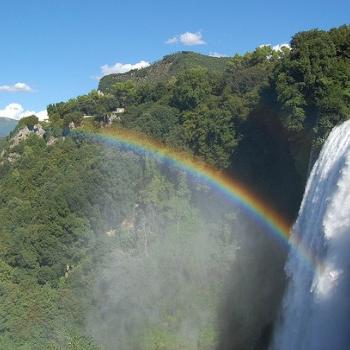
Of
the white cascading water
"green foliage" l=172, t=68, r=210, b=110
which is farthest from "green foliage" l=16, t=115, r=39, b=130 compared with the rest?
the white cascading water

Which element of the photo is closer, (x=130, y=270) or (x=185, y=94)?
(x=130, y=270)

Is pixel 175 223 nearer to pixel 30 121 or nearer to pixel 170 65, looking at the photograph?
pixel 30 121

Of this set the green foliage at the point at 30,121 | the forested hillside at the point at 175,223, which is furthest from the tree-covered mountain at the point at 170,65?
the forested hillside at the point at 175,223

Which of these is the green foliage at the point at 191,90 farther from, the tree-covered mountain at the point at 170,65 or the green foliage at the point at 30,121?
the tree-covered mountain at the point at 170,65

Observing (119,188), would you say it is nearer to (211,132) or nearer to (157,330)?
(211,132)

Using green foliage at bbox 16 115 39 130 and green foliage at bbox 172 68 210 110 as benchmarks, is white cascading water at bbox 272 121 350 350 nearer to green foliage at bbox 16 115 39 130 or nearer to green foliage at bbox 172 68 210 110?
green foliage at bbox 172 68 210 110

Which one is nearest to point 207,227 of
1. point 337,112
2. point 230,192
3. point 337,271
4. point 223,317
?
point 230,192
